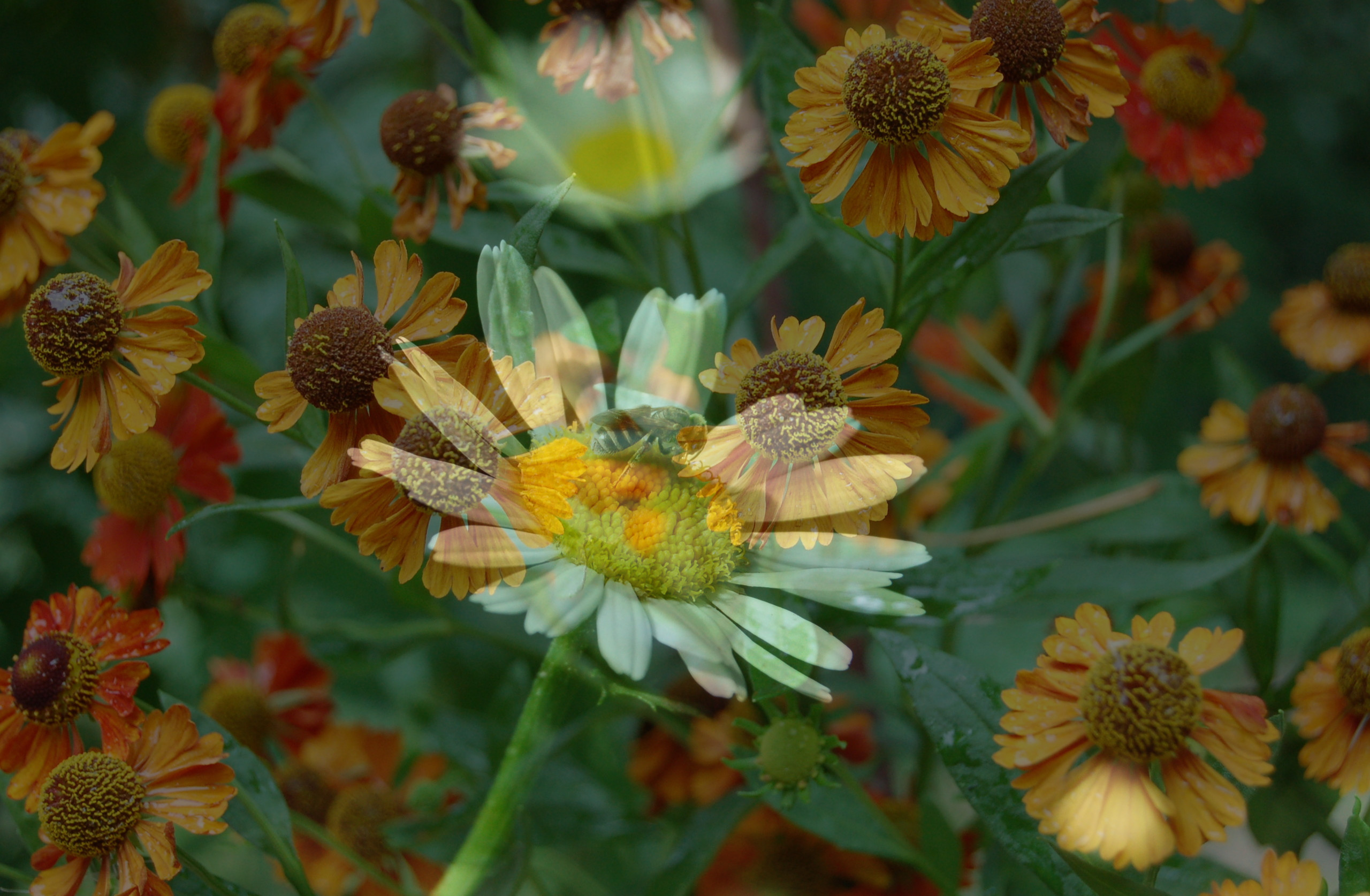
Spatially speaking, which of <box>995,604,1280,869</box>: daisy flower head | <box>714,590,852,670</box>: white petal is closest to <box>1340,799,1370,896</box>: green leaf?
<box>995,604,1280,869</box>: daisy flower head

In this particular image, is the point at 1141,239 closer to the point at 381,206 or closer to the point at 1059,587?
the point at 1059,587

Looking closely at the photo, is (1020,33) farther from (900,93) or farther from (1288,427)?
(1288,427)

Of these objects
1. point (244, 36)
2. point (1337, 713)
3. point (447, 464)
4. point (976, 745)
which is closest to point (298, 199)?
point (244, 36)

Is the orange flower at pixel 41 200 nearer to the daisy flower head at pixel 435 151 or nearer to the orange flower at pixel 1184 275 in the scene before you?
the daisy flower head at pixel 435 151

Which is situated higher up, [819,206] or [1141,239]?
[819,206]

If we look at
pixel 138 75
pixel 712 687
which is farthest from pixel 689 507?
pixel 138 75

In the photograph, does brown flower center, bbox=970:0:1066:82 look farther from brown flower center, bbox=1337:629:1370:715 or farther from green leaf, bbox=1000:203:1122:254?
brown flower center, bbox=1337:629:1370:715
